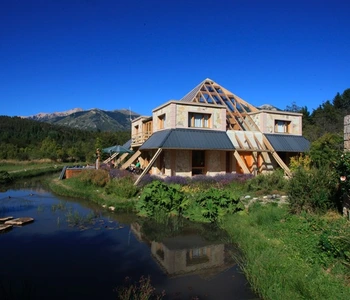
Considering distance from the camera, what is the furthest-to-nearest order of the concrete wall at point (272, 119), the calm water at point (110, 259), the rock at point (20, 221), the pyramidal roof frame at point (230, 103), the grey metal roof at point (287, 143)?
the concrete wall at point (272, 119) < the pyramidal roof frame at point (230, 103) < the grey metal roof at point (287, 143) < the rock at point (20, 221) < the calm water at point (110, 259)

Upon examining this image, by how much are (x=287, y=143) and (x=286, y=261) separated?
16.9m

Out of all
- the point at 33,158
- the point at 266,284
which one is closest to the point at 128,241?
the point at 266,284

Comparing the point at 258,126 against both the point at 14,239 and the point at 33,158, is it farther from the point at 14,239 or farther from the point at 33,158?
the point at 33,158

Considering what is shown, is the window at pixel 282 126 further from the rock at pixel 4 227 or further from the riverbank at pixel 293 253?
the rock at pixel 4 227

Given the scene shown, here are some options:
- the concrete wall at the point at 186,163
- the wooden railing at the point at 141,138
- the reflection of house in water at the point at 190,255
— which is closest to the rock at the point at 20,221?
the reflection of house in water at the point at 190,255

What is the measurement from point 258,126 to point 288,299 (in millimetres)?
18297

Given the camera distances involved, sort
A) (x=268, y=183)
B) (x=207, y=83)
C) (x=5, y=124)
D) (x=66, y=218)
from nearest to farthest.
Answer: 1. (x=66, y=218)
2. (x=268, y=183)
3. (x=207, y=83)
4. (x=5, y=124)

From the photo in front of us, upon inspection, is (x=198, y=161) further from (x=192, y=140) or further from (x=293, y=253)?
(x=293, y=253)

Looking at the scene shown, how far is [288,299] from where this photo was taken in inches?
181

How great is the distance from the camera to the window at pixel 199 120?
19177 mm

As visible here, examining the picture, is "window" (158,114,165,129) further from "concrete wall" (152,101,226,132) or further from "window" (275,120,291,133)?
"window" (275,120,291,133)

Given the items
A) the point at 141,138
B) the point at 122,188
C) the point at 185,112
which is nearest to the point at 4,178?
the point at 141,138

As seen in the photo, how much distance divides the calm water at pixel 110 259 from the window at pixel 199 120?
10059 mm

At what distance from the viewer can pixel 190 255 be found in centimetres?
739
